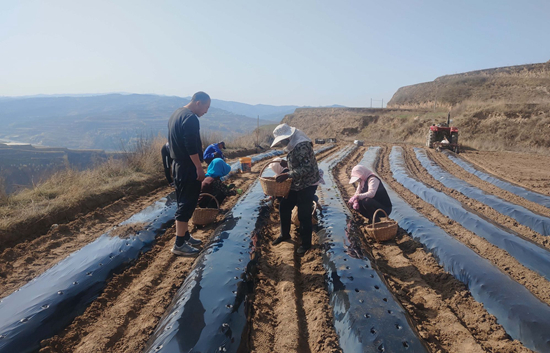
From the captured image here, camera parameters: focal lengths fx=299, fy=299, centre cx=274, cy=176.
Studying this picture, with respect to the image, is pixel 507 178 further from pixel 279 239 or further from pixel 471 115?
pixel 471 115

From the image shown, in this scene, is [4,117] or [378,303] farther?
[4,117]

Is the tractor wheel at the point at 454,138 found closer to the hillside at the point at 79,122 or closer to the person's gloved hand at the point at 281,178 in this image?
the hillside at the point at 79,122

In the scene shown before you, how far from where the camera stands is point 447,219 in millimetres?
5113

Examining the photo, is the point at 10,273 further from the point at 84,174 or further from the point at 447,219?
the point at 447,219

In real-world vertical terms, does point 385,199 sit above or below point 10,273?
above

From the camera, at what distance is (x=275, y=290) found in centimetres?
290

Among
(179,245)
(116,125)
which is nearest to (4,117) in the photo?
(116,125)

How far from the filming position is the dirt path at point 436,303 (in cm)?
228

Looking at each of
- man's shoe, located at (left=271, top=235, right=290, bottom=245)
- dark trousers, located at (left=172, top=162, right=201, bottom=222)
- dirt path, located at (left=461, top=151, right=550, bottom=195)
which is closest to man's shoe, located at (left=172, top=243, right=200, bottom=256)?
dark trousers, located at (left=172, top=162, right=201, bottom=222)

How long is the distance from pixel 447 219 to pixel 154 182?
21.0 ft

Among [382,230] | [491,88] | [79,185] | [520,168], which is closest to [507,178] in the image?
[520,168]

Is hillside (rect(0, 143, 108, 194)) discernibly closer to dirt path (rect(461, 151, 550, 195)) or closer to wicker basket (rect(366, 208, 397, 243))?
wicker basket (rect(366, 208, 397, 243))

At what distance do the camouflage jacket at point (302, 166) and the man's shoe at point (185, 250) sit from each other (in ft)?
4.69

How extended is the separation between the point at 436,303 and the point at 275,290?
1503 mm
